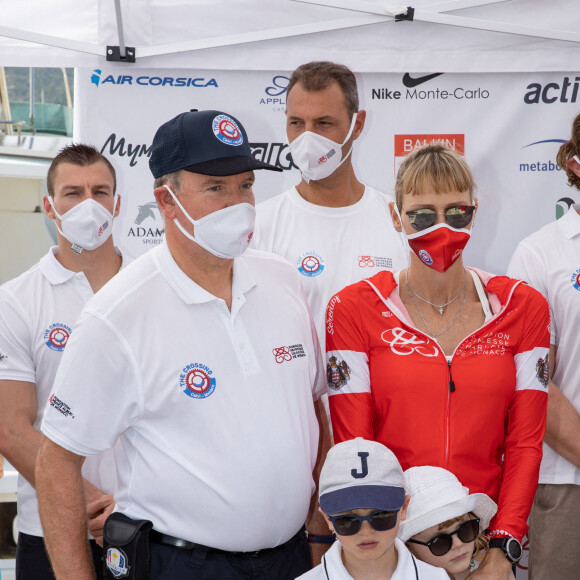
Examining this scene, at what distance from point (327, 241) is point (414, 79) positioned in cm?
138

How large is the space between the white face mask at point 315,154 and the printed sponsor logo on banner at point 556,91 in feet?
4.60

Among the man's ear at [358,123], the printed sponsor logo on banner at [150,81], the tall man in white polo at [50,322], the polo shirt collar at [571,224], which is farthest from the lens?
the printed sponsor logo on banner at [150,81]

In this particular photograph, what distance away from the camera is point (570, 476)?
2977 mm

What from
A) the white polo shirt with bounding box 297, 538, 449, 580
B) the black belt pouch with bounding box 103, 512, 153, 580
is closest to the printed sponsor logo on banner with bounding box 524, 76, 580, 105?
the white polo shirt with bounding box 297, 538, 449, 580

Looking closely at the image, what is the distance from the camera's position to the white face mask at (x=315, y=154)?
125 inches

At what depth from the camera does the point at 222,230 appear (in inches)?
84.7

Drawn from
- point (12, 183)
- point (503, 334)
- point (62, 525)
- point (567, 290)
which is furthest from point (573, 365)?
point (12, 183)

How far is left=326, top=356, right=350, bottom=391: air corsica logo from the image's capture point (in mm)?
2346

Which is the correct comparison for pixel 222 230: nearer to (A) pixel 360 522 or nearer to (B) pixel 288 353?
(B) pixel 288 353

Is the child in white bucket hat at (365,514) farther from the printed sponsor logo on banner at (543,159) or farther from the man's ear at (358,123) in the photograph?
the printed sponsor logo on banner at (543,159)

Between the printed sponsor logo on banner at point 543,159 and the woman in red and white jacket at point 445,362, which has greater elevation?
the printed sponsor logo on banner at point 543,159

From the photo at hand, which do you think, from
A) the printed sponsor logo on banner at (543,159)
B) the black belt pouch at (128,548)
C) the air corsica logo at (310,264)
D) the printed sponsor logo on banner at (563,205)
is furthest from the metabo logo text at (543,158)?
the black belt pouch at (128,548)

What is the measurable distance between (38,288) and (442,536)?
5.53 feet

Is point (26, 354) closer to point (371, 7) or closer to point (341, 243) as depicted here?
point (341, 243)
